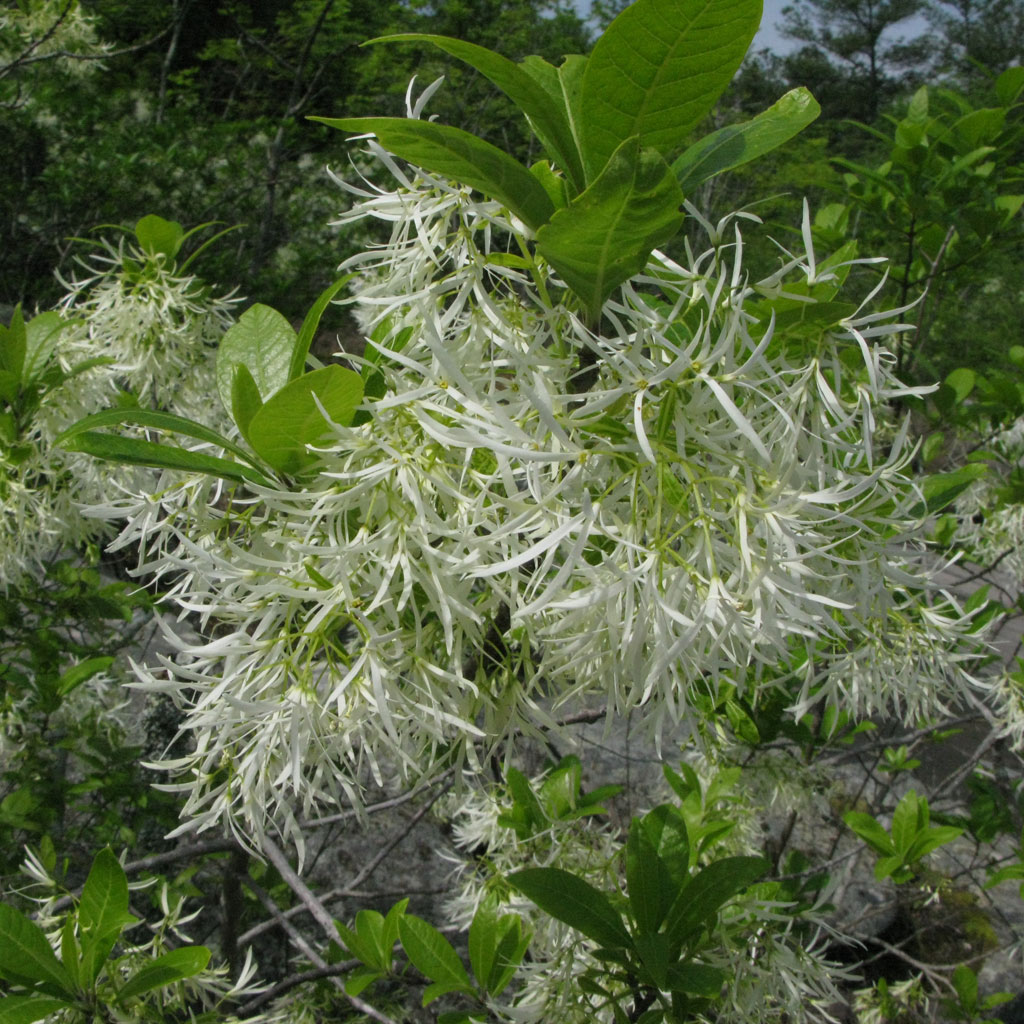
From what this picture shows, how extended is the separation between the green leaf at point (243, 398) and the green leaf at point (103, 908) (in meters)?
0.57

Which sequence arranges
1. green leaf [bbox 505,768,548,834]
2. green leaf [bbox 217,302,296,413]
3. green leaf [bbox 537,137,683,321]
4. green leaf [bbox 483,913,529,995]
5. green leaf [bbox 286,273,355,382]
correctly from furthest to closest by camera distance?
1. green leaf [bbox 505,768,548,834]
2. green leaf [bbox 483,913,529,995]
3. green leaf [bbox 217,302,296,413]
4. green leaf [bbox 286,273,355,382]
5. green leaf [bbox 537,137,683,321]

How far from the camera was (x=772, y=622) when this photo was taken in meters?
0.47

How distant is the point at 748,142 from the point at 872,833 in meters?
1.45

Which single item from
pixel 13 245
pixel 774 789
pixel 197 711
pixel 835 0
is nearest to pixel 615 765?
pixel 774 789

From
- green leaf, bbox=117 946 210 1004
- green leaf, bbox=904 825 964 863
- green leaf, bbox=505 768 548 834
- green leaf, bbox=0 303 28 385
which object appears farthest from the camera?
green leaf, bbox=904 825 964 863

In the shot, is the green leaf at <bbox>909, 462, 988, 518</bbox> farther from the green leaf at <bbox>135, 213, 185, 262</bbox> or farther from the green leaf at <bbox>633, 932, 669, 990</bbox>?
the green leaf at <bbox>135, 213, 185, 262</bbox>

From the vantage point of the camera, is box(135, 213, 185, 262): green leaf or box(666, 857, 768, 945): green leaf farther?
box(135, 213, 185, 262): green leaf

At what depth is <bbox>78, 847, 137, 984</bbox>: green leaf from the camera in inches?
35.2

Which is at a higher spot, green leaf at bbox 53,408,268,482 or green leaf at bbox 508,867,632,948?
green leaf at bbox 53,408,268,482

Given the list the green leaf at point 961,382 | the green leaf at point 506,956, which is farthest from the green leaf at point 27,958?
the green leaf at point 961,382

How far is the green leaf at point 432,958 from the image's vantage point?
0.95 meters

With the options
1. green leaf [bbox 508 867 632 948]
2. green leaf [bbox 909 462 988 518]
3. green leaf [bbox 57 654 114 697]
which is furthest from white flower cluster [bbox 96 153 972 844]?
green leaf [bbox 57 654 114 697]

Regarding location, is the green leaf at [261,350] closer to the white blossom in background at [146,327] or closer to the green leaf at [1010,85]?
the white blossom in background at [146,327]

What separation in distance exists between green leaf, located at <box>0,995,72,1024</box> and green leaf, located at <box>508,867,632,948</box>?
19.7 inches
